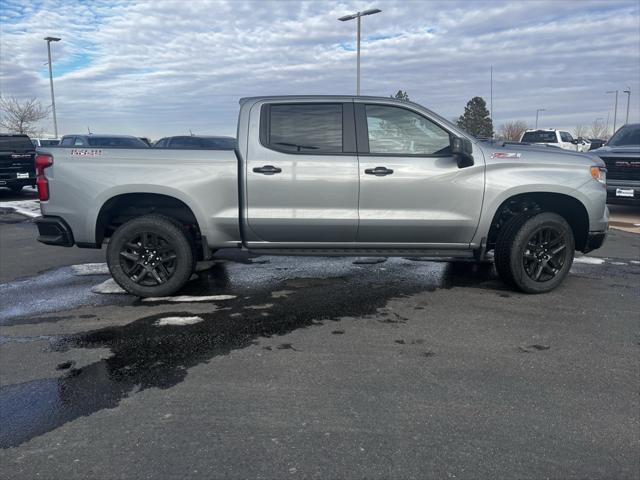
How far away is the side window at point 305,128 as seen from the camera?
529cm

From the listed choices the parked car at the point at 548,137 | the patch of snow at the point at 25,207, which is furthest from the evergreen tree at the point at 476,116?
the patch of snow at the point at 25,207

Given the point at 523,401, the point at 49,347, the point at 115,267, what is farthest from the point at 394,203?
the point at 49,347

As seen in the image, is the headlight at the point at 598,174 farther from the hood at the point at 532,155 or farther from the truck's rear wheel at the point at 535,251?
the truck's rear wheel at the point at 535,251

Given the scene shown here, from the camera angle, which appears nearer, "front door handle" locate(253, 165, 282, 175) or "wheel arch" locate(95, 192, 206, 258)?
"front door handle" locate(253, 165, 282, 175)

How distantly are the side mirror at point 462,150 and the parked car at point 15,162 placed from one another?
13.3 meters

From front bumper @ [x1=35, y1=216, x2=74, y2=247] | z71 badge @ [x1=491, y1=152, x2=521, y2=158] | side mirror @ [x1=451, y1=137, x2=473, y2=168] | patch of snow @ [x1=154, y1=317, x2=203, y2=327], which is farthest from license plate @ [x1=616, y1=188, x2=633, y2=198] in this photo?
front bumper @ [x1=35, y1=216, x2=74, y2=247]

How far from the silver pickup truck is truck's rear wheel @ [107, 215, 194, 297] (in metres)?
0.01

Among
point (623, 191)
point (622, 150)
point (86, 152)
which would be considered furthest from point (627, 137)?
point (86, 152)

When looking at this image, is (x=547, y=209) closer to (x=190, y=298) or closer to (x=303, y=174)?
(x=303, y=174)

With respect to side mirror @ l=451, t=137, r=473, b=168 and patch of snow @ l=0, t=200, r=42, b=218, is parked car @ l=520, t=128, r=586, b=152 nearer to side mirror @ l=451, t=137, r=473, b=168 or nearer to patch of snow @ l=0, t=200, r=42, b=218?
patch of snow @ l=0, t=200, r=42, b=218

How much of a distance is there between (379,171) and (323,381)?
2356 mm

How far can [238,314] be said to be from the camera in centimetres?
494

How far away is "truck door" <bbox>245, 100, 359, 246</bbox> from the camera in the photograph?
5.20 metres

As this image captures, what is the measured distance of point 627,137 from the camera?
502 inches
